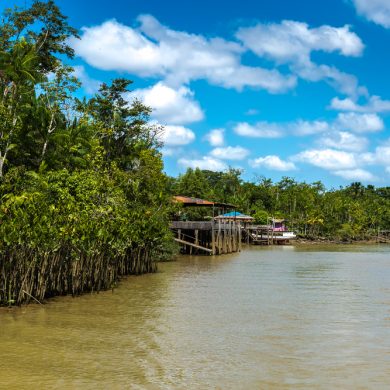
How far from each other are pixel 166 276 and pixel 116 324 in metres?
11.4

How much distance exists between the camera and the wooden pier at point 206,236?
39.4m

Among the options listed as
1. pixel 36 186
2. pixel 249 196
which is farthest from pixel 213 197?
pixel 36 186

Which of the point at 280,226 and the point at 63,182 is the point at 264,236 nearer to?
the point at 280,226

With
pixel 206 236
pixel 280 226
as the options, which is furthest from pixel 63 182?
pixel 280 226

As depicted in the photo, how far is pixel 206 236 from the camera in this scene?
4269cm

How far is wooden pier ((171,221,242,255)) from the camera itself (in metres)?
39.4

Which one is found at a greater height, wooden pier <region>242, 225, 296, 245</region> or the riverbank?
wooden pier <region>242, 225, 296, 245</region>

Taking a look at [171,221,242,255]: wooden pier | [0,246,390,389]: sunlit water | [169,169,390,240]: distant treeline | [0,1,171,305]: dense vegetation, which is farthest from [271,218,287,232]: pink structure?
[0,246,390,389]: sunlit water

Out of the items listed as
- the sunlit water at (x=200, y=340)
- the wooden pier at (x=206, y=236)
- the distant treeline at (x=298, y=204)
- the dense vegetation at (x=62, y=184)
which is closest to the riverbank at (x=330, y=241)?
the distant treeline at (x=298, y=204)

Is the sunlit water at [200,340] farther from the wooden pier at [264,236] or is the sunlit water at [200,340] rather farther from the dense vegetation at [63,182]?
the wooden pier at [264,236]

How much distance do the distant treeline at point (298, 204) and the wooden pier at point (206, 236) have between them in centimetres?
1850

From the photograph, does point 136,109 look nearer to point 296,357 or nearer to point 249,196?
point 296,357

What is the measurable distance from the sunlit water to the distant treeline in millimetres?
Result: 45399

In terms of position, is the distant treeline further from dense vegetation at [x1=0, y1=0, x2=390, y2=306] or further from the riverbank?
dense vegetation at [x1=0, y1=0, x2=390, y2=306]
